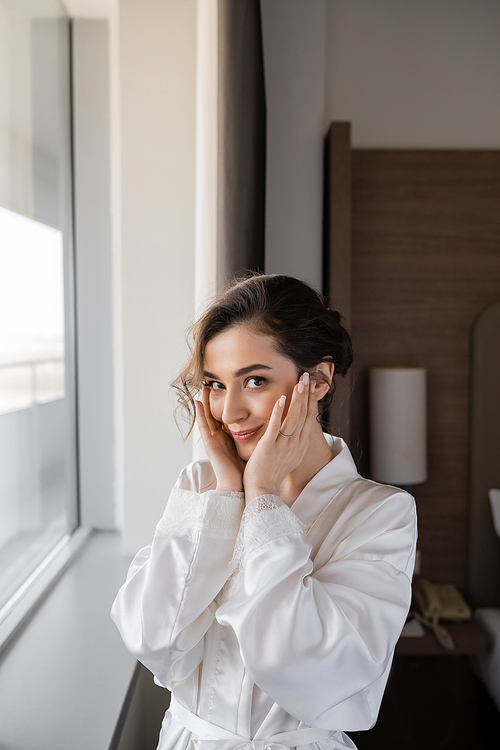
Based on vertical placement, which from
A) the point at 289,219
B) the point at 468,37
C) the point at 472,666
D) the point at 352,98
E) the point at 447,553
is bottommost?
the point at 472,666

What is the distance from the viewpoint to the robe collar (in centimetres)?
104

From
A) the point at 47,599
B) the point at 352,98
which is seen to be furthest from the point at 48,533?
the point at 352,98

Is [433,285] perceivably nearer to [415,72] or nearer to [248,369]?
[415,72]

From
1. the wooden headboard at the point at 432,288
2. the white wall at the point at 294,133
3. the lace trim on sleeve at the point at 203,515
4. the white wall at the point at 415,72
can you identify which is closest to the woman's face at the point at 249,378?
the lace trim on sleeve at the point at 203,515

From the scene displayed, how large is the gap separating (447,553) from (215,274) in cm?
160

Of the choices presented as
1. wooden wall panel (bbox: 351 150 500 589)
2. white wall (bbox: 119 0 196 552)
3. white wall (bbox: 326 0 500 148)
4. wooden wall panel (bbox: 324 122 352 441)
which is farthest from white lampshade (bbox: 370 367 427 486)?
white wall (bbox: 326 0 500 148)

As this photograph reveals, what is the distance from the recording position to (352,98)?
2172mm

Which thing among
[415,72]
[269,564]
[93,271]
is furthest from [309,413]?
[415,72]

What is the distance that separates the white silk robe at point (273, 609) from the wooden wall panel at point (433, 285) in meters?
1.24

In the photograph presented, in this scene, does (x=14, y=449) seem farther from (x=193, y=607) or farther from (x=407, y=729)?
(x=407, y=729)

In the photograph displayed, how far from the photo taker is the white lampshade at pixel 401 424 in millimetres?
2037

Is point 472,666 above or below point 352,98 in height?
below

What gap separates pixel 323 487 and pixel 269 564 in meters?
0.28

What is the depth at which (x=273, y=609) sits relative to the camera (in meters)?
0.79
